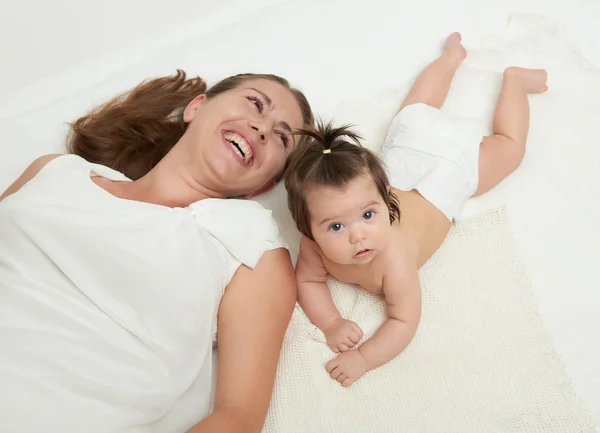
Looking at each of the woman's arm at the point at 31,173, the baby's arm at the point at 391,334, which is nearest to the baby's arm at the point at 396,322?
the baby's arm at the point at 391,334

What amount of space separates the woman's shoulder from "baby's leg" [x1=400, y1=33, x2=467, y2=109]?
63 centimetres

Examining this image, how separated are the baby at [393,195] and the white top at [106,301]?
0.20 metres

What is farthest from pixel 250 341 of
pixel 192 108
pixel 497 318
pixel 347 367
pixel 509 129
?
pixel 509 129

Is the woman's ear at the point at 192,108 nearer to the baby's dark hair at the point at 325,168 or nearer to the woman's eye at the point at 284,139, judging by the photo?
the woman's eye at the point at 284,139

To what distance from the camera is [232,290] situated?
142 cm

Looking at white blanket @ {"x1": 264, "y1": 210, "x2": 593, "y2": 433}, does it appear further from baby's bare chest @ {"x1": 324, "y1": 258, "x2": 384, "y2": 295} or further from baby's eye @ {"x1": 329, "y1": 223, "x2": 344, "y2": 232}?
baby's eye @ {"x1": 329, "y1": 223, "x2": 344, "y2": 232}

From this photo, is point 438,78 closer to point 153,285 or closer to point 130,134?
point 130,134

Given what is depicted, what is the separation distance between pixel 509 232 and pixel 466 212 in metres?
0.13

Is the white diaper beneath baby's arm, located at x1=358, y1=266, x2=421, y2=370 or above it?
above

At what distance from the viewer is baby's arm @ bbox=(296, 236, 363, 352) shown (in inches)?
58.7

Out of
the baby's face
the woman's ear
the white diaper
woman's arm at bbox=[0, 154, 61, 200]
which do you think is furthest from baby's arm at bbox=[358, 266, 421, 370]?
woman's arm at bbox=[0, 154, 61, 200]

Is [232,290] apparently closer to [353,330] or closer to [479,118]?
[353,330]

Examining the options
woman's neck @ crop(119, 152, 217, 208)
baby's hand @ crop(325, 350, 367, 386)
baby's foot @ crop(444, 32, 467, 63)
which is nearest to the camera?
baby's hand @ crop(325, 350, 367, 386)

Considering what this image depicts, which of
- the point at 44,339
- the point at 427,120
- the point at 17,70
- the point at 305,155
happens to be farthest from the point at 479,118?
the point at 17,70
